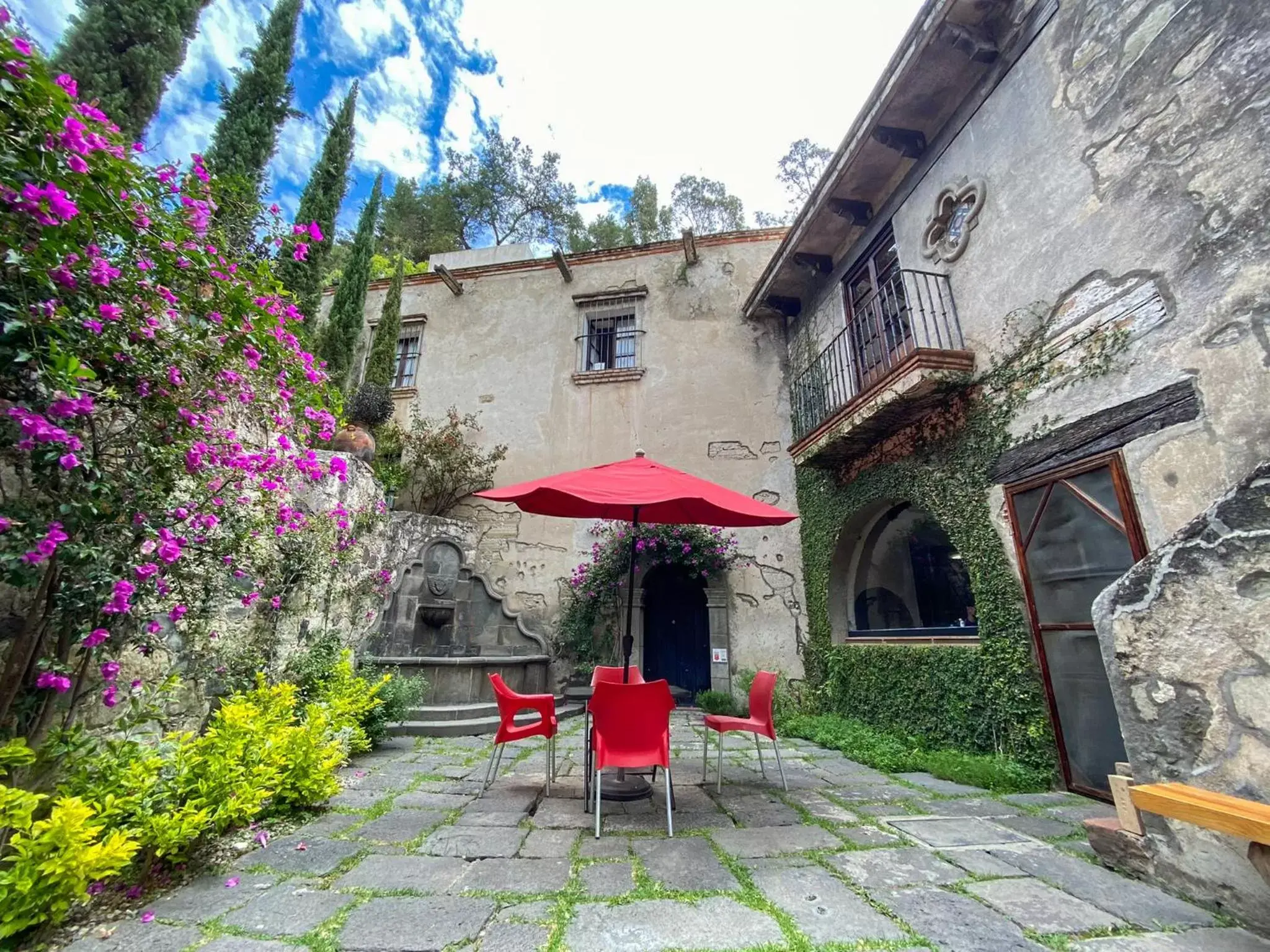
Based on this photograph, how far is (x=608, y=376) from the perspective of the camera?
881 cm

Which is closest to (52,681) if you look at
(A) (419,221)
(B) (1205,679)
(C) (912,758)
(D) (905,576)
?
(B) (1205,679)

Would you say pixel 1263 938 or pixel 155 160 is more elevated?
pixel 155 160

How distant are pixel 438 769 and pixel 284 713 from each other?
1.29m

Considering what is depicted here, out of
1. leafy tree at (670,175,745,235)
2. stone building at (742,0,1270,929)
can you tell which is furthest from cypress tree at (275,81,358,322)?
leafy tree at (670,175,745,235)

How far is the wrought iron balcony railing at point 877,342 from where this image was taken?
489 cm

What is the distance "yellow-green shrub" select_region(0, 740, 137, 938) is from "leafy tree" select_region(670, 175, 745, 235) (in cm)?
2153

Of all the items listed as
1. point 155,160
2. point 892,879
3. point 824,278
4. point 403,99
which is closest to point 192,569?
point 155,160

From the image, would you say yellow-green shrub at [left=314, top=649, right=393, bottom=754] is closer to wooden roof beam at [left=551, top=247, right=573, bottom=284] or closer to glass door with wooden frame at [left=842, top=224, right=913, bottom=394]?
glass door with wooden frame at [left=842, top=224, right=913, bottom=394]

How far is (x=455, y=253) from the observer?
1434cm

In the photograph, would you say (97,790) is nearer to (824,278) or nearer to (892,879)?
(892,879)

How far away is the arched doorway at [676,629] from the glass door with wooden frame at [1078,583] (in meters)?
4.44

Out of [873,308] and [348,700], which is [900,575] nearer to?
[873,308]

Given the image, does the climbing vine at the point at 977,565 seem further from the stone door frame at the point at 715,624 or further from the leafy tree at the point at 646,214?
the leafy tree at the point at 646,214

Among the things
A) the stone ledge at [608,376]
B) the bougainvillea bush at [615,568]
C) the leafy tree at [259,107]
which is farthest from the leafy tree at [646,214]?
the bougainvillea bush at [615,568]
